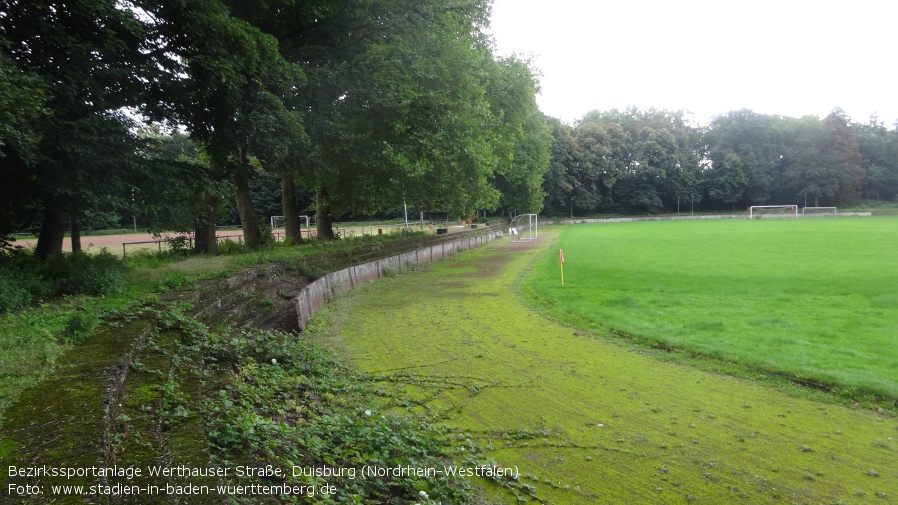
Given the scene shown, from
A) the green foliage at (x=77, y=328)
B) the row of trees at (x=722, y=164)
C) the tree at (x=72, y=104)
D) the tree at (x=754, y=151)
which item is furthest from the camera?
the tree at (x=754, y=151)

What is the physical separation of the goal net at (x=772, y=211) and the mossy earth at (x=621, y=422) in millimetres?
71039

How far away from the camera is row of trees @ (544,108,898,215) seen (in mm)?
73438

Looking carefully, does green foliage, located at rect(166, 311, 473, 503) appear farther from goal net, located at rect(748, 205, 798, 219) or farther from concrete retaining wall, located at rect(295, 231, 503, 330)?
goal net, located at rect(748, 205, 798, 219)

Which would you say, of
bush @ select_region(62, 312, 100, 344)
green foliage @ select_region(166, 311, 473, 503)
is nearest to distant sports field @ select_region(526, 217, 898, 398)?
green foliage @ select_region(166, 311, 473, 503)

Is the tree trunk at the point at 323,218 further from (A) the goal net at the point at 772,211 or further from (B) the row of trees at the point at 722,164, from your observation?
(A) the goal net at the point at 772,211

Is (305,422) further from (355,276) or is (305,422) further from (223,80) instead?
(355,276)

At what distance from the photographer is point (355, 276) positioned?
15.5 metres

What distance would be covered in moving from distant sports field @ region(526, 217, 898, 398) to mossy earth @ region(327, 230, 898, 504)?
1.22 m

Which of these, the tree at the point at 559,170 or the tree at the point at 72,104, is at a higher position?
the tree at the point at 559,170

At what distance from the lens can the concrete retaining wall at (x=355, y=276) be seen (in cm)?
1069

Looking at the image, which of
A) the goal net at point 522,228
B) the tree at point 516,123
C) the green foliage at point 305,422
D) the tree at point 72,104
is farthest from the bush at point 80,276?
the goal net at point 522,228

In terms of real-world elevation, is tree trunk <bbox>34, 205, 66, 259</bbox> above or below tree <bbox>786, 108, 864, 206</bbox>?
below

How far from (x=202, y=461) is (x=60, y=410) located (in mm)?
1211

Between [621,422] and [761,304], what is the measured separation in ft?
25.5
